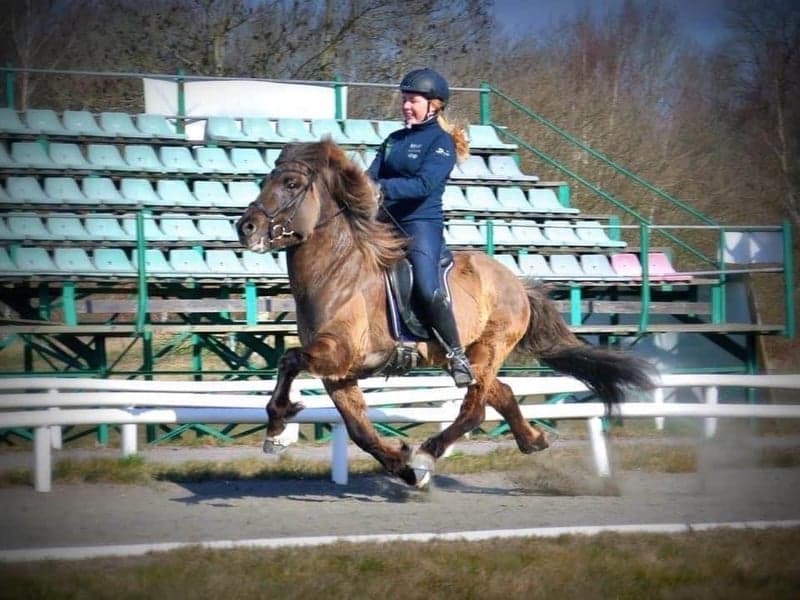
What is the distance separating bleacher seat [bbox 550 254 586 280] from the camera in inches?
614

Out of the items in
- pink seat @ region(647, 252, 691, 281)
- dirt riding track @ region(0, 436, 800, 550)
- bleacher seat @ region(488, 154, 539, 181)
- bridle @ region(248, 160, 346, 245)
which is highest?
bleacher seat @ region(488, 154, 539, 181)

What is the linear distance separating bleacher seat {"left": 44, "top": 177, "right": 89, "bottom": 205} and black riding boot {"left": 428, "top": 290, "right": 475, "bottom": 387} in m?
8.33

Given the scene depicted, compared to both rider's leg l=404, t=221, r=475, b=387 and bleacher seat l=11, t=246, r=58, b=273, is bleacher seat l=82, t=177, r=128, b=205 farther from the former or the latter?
rider's leg l=404, t=221, r=475, b=387

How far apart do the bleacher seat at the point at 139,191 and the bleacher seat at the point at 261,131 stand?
6.49 feet

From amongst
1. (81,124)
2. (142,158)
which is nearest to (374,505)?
(142,158)

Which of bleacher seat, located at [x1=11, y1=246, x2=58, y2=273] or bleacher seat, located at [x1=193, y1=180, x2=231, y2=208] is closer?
bleacher seat, located at [x1=11, y1=246, x2=58, y2=273]

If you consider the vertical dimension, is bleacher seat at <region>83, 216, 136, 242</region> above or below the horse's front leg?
above

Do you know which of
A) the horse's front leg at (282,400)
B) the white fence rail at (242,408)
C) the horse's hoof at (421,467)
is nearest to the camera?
the horse's front leg at (282,400)

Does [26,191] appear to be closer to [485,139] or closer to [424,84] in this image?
[485,139]

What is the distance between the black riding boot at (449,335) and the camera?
26.2 feet

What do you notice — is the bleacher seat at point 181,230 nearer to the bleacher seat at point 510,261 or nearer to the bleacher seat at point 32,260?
the bleacher seat at point 32,260

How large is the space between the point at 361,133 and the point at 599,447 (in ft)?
29.7

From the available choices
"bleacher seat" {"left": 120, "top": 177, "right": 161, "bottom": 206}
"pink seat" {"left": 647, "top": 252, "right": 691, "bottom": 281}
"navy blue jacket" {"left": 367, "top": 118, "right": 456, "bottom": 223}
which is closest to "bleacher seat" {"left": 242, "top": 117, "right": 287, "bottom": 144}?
"bleacher seat" {"left": 120, "top": 177, "right": 161, "bottom": 206}

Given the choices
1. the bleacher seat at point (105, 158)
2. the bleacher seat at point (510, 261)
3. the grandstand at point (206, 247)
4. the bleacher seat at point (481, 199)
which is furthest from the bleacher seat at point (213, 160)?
the bleacher seat at point (510, 261)
